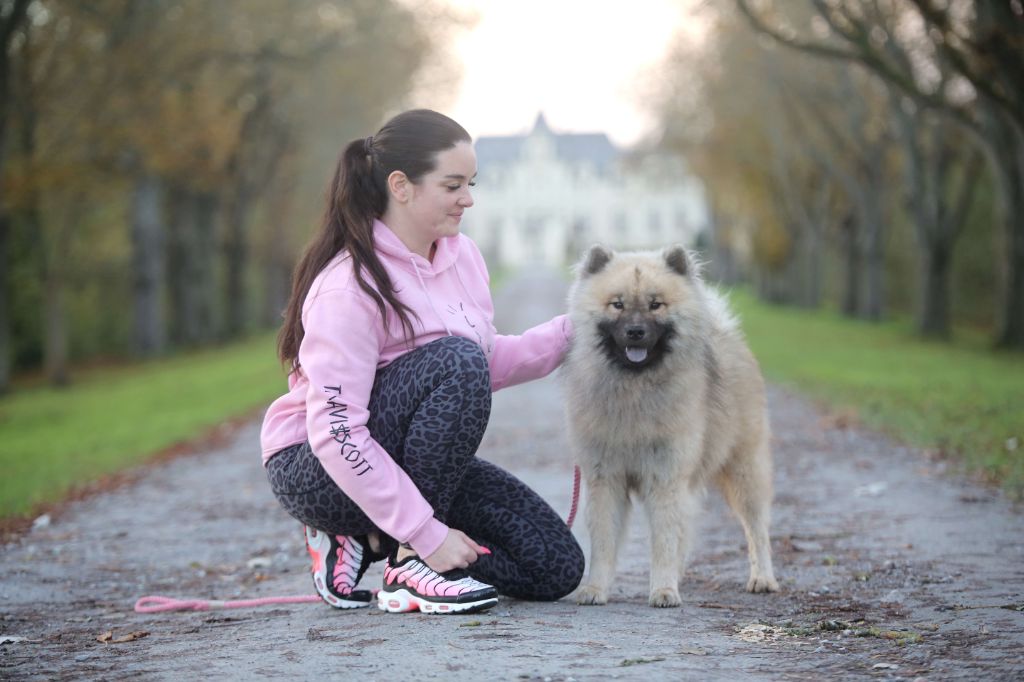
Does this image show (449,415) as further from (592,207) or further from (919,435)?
(592,207)

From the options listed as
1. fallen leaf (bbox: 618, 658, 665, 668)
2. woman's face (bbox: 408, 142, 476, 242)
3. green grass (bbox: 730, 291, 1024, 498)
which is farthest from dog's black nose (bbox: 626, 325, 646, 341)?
green grass (bbox: 730, 291, 1024, 498)

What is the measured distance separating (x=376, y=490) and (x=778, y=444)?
7.44 meters

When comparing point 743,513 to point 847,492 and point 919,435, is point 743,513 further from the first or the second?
point 919,435

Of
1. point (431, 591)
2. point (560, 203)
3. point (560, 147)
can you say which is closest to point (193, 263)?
point (431, 591)

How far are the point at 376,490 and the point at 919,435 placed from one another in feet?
26.1

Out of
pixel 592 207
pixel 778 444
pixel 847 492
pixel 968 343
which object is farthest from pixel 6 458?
pixel 592 207

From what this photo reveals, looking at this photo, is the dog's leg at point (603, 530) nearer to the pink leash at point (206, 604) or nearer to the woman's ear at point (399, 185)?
the pink leash at point (206, 604)

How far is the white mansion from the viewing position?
11362 centimetres

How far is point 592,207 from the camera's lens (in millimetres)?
116562

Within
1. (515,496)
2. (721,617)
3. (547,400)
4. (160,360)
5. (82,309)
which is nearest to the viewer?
(721,617)

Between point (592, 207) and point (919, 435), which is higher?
point (592, 207)

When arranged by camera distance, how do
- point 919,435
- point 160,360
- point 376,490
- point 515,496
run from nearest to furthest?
1. point 376,490
2. point 515,496
3. point 919,435
4. point 160,360

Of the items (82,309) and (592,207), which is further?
(592,207)

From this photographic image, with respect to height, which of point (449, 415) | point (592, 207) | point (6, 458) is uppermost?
point (592, 207)
